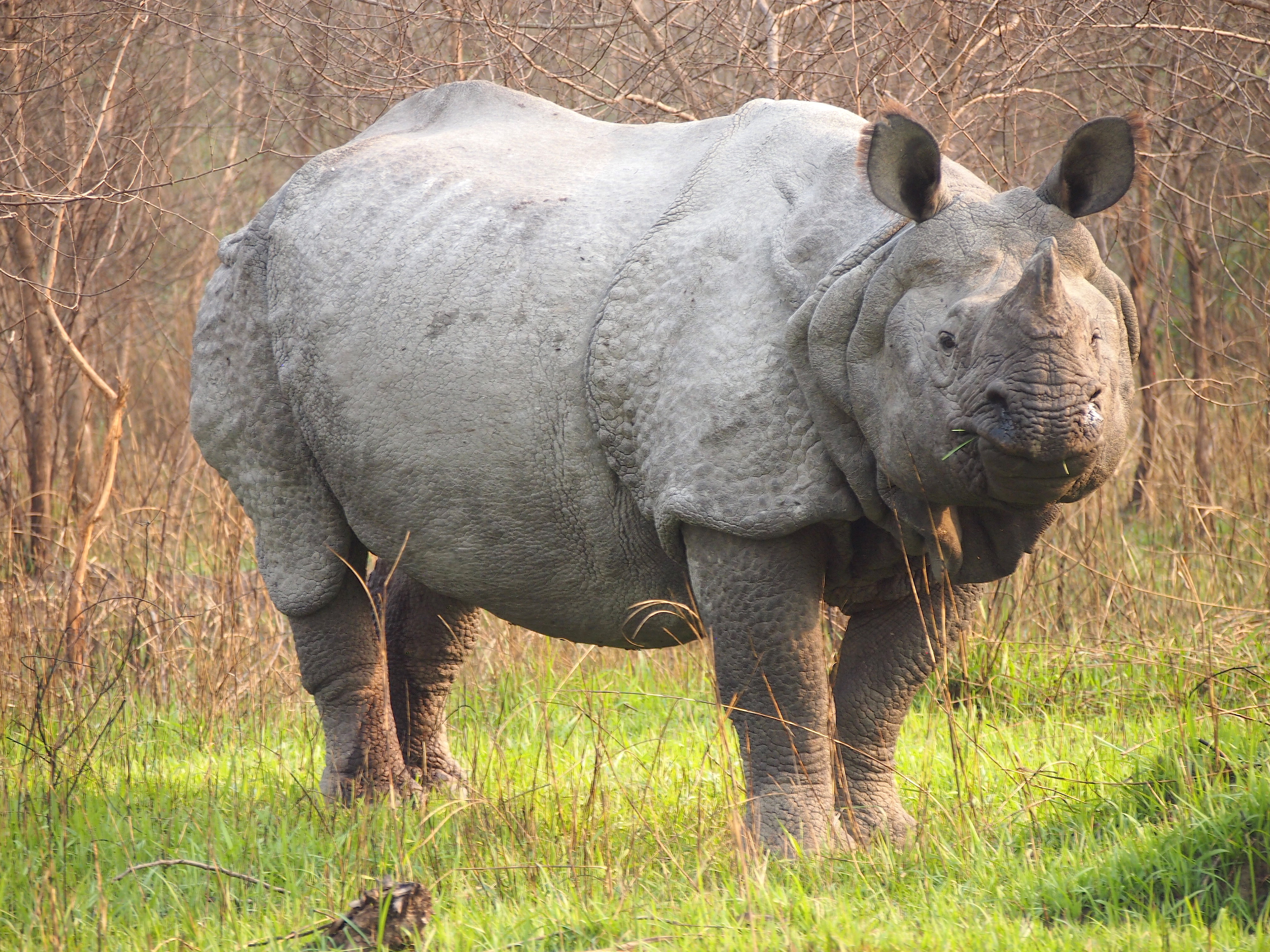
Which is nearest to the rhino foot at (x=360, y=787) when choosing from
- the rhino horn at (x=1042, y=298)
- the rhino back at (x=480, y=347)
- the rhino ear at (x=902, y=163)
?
the rhino back at (x=480, y=347)

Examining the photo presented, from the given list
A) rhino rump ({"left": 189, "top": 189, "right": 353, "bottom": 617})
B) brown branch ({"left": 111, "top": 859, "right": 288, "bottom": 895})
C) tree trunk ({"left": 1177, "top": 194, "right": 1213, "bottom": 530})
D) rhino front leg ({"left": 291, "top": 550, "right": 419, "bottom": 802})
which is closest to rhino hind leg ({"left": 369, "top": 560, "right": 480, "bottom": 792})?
rhino front leg ({"left": 291, "top": 550, "right": 419, "bottom": 802})

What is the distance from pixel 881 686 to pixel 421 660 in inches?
77.1

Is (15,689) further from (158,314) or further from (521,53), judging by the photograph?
(158,314)

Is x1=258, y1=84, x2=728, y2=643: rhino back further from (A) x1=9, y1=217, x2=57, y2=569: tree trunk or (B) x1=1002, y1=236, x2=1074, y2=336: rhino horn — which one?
(A) x1=9, y1=217, x2=57, y2=569: tree trunk

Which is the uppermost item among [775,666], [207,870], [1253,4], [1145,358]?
[1253,4]

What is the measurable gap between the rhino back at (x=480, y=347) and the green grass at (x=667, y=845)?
483mm

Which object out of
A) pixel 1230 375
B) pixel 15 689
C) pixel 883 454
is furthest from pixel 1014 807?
pixel 1230 375

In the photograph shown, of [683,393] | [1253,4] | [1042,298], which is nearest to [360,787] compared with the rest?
[683,393]

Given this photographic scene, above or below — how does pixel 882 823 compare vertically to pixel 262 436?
below

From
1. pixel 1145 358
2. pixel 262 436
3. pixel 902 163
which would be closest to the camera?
pixel 902 163

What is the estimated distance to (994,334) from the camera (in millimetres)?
3039

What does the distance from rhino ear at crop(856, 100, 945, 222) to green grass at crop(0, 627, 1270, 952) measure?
51.4 inches

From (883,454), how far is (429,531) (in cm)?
158

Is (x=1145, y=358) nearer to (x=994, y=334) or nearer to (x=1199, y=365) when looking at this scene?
(x=1199, y=365)
